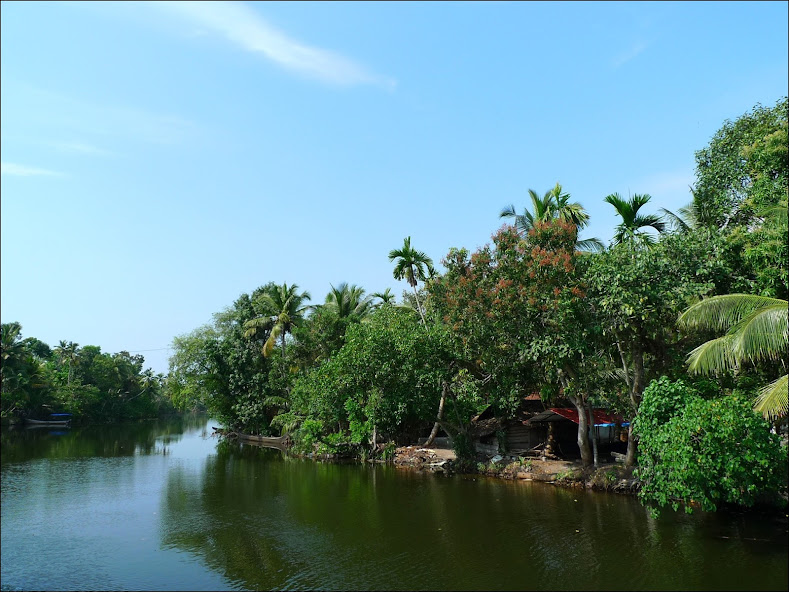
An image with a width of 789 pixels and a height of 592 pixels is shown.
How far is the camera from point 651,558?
10258 mm

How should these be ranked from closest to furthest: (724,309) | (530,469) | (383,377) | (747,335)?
(747,335)
(724,309)
(530,469)
(383,377)

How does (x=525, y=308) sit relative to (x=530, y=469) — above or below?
above

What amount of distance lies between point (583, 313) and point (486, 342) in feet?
11.0

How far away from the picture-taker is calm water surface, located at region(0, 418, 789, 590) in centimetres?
945

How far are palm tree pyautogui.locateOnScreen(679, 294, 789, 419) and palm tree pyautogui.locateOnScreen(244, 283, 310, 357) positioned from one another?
27.1 m

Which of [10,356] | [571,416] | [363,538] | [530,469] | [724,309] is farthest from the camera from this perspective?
[10,356]

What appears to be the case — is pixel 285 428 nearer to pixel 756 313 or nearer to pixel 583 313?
pixel 583 313

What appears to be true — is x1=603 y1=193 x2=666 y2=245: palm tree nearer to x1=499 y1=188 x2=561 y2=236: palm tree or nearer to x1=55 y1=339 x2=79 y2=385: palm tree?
x1=499 y1=188 x2=561 y2=236: palm tree

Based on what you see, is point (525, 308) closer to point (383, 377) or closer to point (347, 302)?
point (383, 377)

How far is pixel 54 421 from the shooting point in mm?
46969

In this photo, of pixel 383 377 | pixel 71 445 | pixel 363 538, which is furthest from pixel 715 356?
pixel 71 445

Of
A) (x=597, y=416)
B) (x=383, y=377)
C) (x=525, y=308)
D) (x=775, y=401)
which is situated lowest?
(x=597, y=416)

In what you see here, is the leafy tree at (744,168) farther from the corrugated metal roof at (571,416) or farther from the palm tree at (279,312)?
the palm tree at (279,312)

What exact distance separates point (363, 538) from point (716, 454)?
7.99 m
